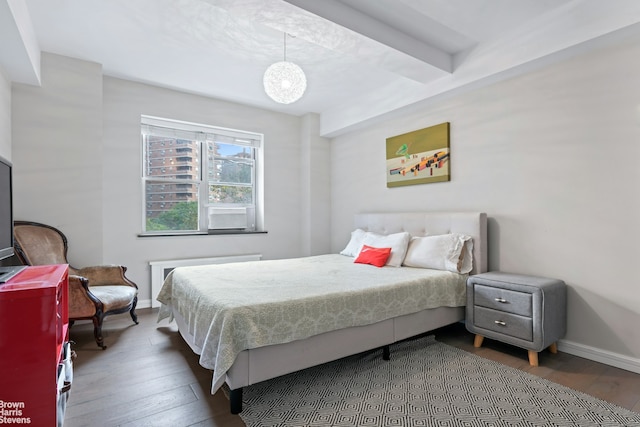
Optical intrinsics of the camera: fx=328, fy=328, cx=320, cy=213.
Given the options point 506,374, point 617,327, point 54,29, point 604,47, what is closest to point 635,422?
point 506,374

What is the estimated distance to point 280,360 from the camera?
6.48 feet

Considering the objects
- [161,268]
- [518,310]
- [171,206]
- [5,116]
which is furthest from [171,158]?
[518,310]

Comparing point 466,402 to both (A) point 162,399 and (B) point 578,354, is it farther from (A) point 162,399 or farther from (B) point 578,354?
(A) point 162,399

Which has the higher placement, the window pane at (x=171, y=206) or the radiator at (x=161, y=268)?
the window pane at (x=171, y=206)

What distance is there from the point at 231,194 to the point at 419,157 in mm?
2662

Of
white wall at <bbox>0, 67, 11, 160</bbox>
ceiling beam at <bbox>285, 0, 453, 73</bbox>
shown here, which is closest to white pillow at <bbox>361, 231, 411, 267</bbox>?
ceiling beam at <bbox>285, 0, 453, 73</bbox>

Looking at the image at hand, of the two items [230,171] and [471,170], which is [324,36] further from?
[230,171]

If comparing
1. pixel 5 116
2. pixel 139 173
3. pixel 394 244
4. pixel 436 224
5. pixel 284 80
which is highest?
pixel 284 80

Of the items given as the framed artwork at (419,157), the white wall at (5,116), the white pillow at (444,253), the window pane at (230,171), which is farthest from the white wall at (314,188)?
the white wall at (5,116)

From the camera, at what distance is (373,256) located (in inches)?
135

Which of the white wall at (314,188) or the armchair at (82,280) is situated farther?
the white wall at (314,188)

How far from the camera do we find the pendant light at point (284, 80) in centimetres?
259

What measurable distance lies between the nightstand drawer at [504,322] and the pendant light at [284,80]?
7.75 feet

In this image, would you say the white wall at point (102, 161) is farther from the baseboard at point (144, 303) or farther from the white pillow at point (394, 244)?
the white pillow at point (394, 244)
